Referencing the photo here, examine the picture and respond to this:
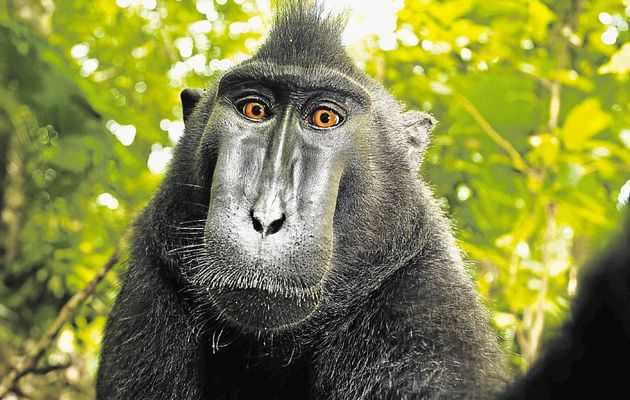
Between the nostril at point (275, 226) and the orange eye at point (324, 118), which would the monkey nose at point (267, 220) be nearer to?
the nostril at point (275, 226)

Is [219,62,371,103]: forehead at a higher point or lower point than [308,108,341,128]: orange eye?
higher

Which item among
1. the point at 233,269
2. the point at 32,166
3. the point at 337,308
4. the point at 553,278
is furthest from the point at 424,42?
the point at 32,166

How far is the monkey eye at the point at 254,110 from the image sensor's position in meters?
3.57

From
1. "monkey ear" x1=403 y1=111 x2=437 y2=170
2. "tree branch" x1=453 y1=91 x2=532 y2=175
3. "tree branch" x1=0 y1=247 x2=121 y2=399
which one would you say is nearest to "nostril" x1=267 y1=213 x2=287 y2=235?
"monkey ear" x1=403 y1=111 x2=437 y2=170

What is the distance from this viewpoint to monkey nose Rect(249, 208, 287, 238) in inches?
119

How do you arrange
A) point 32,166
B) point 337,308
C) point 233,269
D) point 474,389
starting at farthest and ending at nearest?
point 32,166 < point 337,308 < point 233,269 < point 474,389

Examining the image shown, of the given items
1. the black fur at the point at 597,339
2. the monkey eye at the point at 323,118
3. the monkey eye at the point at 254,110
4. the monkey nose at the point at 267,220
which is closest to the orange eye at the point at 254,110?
the monkey eye at the point at 254,110

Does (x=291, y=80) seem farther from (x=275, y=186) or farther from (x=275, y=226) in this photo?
(x=275, y=226)

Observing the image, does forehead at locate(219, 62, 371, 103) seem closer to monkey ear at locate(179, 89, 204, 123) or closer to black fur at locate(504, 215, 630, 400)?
monkey ear at locate(179, 89, 204, 123)

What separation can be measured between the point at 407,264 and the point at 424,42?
7.67ft

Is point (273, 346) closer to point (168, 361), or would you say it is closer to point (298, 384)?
point (298, 384)

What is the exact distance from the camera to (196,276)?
327 cm

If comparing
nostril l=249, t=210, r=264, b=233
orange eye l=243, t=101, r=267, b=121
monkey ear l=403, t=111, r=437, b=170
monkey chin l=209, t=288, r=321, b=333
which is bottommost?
monkey chin l=209, t=288, r=321, b=333

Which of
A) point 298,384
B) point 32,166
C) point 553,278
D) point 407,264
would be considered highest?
point 32,166
